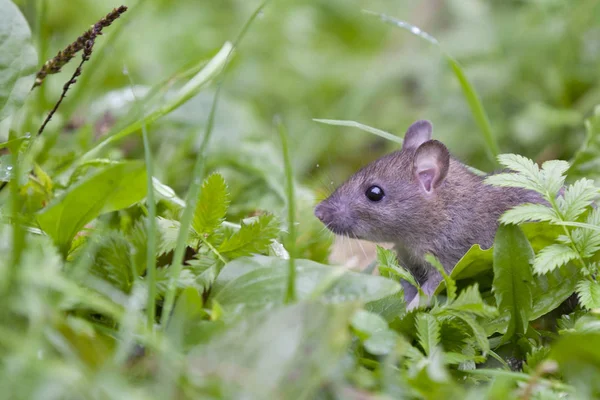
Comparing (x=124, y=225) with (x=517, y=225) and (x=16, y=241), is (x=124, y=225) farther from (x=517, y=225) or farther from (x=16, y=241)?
(x=517, y=225)

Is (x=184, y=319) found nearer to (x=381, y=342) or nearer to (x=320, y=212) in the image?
(x=381, y=342)

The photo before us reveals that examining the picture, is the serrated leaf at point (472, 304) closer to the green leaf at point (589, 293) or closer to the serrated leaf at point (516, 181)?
the green leaf at point (589, 293)

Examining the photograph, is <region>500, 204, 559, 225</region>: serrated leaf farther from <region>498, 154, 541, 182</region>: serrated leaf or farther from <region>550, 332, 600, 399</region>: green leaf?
<region>550, 332, 600, 399</region>: green leaf

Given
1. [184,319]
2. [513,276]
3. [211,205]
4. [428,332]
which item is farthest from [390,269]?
[184,319]

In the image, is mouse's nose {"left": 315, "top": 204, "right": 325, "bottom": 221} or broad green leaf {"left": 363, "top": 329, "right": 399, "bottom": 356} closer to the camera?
broad green leaf {"left": 363, "top": 329, "right": 399, "bottom": 356}

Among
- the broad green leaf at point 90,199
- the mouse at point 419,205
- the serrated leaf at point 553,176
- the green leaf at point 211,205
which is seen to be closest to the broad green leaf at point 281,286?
the green leaf at point 211,205

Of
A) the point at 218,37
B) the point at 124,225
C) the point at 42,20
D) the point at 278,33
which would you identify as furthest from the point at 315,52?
the point at 124,225

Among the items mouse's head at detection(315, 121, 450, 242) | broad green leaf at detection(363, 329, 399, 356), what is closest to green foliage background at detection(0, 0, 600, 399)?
broad green leaf at detection(363, 329, 399, 356)
